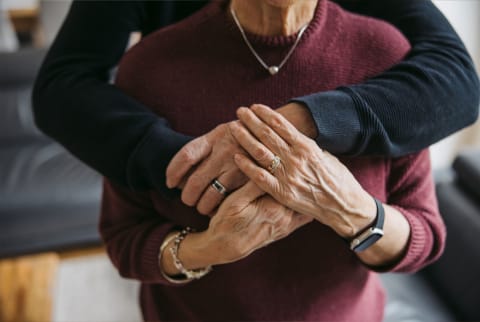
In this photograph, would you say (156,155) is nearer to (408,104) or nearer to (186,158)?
(186,158)

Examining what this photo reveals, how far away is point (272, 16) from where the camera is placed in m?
0.67

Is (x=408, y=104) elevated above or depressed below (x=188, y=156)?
above

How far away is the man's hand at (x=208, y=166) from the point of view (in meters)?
0.61

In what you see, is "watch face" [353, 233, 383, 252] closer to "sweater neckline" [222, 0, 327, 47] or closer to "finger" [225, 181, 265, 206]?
"finger" [225, 181, 265, 206]

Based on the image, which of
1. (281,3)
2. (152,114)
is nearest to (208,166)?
(152,114)

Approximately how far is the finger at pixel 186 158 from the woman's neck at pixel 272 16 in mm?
206

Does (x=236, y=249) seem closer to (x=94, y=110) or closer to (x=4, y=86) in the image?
(x=94, y=110)

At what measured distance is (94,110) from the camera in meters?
0.70

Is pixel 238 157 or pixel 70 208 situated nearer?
pixel 238 157

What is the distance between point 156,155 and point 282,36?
27 cm

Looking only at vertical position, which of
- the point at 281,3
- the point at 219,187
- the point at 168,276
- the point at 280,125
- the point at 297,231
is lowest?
the point at 168,276

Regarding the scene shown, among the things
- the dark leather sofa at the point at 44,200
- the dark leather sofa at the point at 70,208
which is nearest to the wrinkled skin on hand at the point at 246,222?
the dark leather sofa at the point at 70,208

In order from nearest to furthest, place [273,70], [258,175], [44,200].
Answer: [258,175], [273,70], [44,200]

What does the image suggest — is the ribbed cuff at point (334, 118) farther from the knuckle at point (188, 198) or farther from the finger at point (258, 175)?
the knuckle at point (188, 198)
